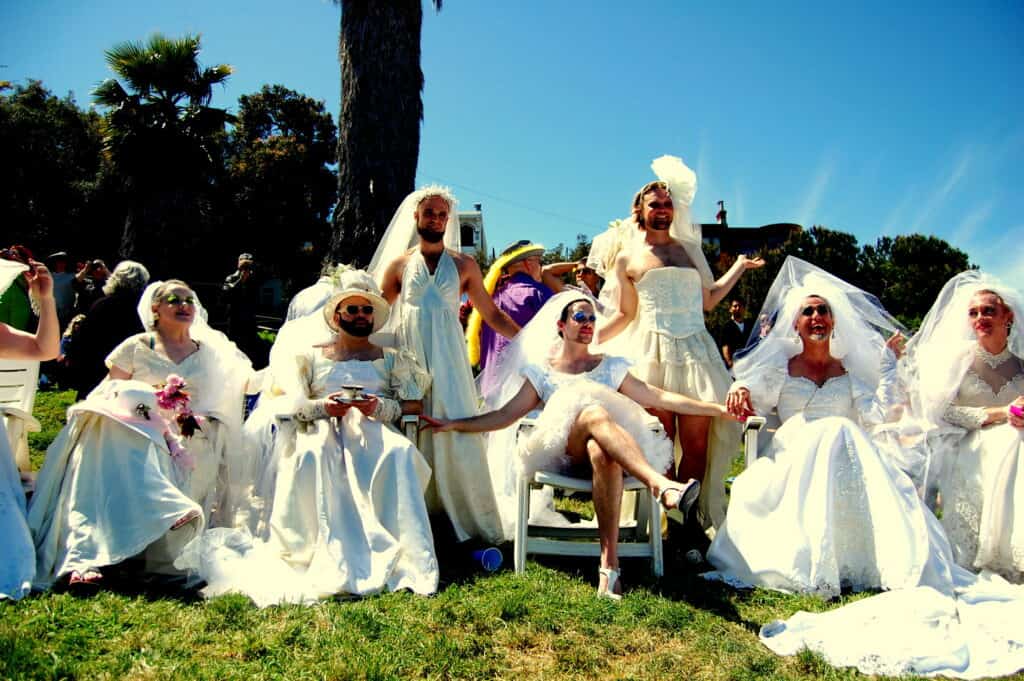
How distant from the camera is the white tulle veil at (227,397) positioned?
486 centimetres

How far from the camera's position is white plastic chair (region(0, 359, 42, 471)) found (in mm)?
4309

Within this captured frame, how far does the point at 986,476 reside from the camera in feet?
14.8

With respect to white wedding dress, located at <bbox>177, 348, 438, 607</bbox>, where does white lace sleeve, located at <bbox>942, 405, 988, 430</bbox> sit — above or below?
above

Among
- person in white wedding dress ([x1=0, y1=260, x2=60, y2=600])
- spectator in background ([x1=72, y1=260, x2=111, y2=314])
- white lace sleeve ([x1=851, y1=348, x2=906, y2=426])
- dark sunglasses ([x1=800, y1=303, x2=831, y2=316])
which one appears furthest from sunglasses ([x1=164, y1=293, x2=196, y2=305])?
spectator in background ([x1=72, y1=260, x2=111, y2=314])

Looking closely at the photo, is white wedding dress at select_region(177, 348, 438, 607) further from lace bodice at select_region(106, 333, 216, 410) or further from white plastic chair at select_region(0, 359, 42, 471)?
white plastic chair at select_region(0, 359, 42, 471)

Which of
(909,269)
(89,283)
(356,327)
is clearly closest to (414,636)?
(356,327)

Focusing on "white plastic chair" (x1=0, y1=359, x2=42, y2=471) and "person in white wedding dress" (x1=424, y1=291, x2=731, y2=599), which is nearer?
"person in white wedding dress" (x1=424, y1=291, x2=731, y2=599)

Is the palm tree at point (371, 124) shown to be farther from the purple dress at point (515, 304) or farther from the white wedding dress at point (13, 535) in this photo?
the white wedding dress at point (13, 535)

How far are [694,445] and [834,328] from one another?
4.10 feet

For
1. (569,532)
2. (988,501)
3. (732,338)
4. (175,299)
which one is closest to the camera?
(988,501)

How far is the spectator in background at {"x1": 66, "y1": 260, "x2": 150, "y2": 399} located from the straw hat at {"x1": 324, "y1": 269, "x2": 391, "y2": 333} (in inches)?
97.1

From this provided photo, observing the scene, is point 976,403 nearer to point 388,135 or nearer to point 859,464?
point 859,464

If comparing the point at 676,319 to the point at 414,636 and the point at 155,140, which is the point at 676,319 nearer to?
the point at 414,636

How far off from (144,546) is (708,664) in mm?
2935
